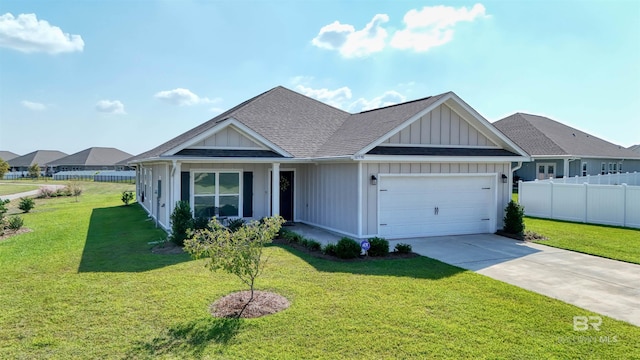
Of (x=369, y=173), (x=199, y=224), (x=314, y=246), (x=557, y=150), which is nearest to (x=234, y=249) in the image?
(x=314, y=246)

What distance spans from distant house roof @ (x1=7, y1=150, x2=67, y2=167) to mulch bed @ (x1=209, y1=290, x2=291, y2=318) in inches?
3696

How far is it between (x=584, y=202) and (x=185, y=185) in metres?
15.6

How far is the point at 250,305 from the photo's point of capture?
641 cm

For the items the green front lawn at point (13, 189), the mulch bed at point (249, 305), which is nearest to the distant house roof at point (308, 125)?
the mulch bed at point (249, 305)

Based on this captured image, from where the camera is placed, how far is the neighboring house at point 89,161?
71438 millimetres

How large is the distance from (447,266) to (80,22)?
48.8ft

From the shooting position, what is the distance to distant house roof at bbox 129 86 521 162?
40.8 feet

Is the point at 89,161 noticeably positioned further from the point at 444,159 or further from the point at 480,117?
the point at 480,117

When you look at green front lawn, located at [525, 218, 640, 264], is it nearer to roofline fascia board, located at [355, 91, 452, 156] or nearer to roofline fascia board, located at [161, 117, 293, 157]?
roofline fascia board, located at [355, 91, 452, 156]

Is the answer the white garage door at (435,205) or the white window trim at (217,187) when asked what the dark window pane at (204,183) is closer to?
the white window trim at (217,187)

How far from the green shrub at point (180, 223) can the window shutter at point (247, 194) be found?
311cm

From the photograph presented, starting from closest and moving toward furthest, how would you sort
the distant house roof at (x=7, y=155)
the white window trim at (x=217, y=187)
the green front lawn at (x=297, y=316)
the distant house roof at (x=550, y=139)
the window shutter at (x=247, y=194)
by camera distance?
the green front lawn at (x=297, y=316) → the white window trim at (x=217, y=187) → the window shutter at (x=247, y=194) → the distant house roof at (x=550, y=139) → the distant house roof at (x=7, y=155)

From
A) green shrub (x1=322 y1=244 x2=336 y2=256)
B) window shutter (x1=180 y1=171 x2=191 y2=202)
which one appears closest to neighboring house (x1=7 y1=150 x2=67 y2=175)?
window shutter (x1=180 y1=171 x2=191 y2=202)

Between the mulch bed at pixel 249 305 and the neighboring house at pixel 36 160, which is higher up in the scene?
the neighboring house at pixel 36 160
